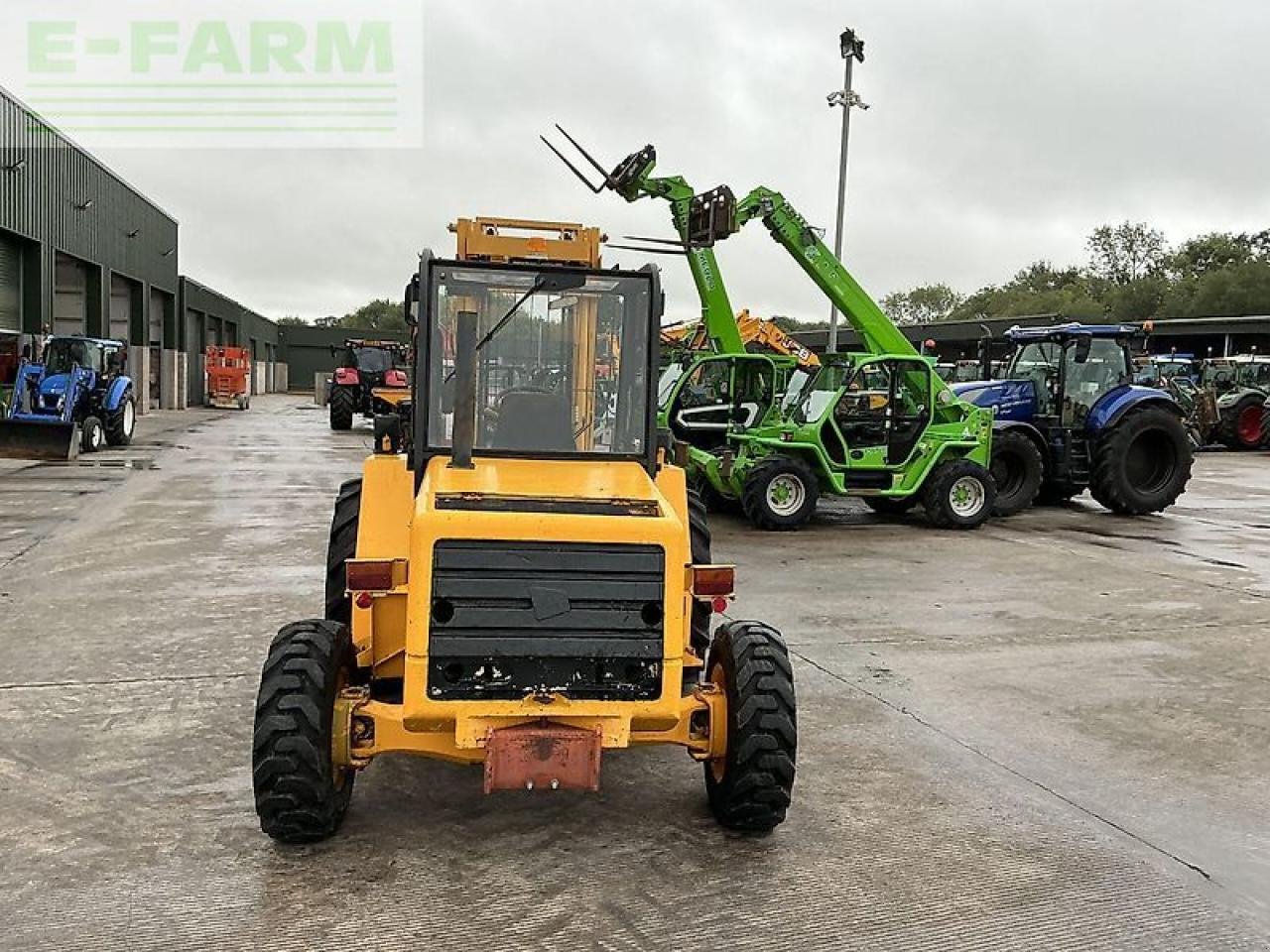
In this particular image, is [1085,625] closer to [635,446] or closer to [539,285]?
[635,446]

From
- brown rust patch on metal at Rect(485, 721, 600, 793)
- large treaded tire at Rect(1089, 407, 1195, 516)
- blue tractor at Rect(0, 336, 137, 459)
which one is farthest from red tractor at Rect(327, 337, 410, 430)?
brown rust patch on metal at Rect(485, 721, 600, 793)

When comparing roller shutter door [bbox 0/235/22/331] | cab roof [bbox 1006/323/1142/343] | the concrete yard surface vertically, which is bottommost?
the concrete yard surface

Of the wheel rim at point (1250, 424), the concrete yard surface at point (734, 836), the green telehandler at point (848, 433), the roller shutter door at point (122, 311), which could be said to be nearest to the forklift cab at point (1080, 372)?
the green telehandler at point (848, 433)

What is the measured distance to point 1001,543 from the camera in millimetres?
11648

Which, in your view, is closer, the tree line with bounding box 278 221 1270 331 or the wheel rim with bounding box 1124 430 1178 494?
the wheel rim with bounding box 1124 430 1178 494

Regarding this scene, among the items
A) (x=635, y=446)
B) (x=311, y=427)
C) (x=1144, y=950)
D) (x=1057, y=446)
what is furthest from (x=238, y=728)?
(x=311, y=427)

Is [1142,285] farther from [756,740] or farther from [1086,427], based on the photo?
[756,740]

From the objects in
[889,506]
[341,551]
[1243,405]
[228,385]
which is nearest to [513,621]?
[341,551]

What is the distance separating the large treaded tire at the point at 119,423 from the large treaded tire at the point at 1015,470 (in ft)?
52.3

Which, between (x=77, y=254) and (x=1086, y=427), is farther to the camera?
(x=77, y=254)

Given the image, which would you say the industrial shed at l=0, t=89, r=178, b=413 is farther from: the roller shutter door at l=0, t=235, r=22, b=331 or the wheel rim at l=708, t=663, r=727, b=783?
the wheel rim at l=708, t=663, r=727, b=783

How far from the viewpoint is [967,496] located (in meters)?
12.8

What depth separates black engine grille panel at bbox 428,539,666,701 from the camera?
3.71 m

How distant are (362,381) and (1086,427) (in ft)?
59.1
